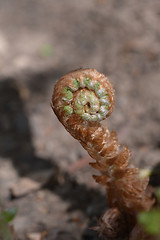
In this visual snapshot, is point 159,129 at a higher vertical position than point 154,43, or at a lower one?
lower

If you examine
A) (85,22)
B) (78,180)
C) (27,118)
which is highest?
(85,22)

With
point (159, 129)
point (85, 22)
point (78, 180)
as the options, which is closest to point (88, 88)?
point (78, 180)

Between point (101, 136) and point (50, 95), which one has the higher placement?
point (50, 95)

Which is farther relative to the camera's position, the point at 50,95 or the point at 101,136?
the point at 50,95

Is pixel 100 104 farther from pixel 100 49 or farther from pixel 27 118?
pixel 100 49

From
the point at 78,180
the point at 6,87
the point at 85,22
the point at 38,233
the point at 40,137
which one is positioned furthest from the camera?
the point at 85,22
